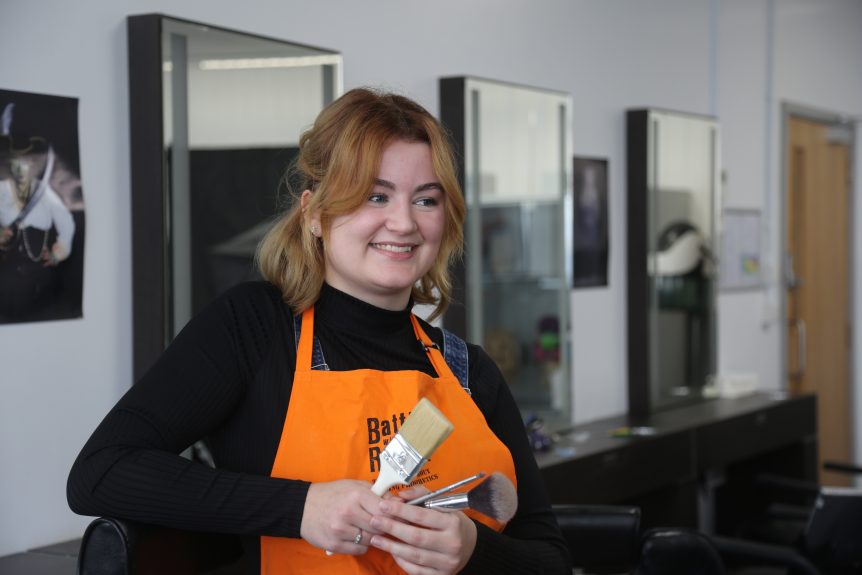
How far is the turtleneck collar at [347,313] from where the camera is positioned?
1.59 meters

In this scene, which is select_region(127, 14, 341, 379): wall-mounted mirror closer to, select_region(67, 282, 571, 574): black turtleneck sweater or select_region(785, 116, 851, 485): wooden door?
select_region(67, 282, 571, 574): black turtleneck sweater

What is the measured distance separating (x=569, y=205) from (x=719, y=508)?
1725 mm

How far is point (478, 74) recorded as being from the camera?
3.23 meters

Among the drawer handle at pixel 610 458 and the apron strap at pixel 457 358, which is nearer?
the apron strap at pixel 457 358

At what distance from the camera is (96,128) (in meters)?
2.20

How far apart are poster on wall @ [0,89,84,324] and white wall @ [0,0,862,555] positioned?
0.03 meters

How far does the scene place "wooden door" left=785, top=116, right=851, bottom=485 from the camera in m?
5.29

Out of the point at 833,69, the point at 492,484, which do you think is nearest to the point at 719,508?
the point at 833,69

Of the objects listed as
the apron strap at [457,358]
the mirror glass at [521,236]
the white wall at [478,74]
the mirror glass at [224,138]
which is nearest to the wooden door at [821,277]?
the white wall at [478,74]

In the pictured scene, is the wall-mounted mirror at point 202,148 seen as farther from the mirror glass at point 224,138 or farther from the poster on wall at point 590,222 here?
the poster on wall at point 590,222

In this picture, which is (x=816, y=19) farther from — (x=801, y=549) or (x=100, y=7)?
(x=100, y=7)

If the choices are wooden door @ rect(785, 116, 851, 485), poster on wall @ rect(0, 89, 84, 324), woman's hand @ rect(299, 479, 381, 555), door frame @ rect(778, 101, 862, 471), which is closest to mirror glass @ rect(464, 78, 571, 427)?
poster on wall @ rect(0, 89, 84, 324)

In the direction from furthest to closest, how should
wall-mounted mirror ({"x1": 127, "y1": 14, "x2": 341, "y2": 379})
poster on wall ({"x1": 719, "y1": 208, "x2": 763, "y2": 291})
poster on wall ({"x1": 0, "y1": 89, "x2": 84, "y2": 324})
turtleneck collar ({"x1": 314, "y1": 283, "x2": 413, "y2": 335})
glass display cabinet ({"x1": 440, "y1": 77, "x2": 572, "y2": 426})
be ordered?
poster on wall ({"x1": 719, "y1": 208, "x2": 763, "y2": 291}), glass display cabinet ({"x1": 440, "y1": 77, "x2": 572, "y2": 426}), wall-mounted mirror ({"x1": 127, "y1": 14, "x2": 341, "y2": 379}), poster on wall ({"x1": 0, "y1": 89, "x2": 84, "y2": 324}), turtleneck collar ({"x1": 314, "y1": 283, "x2": 413, "y2": 335})

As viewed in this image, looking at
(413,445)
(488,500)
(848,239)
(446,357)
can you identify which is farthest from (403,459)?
(848,239)
